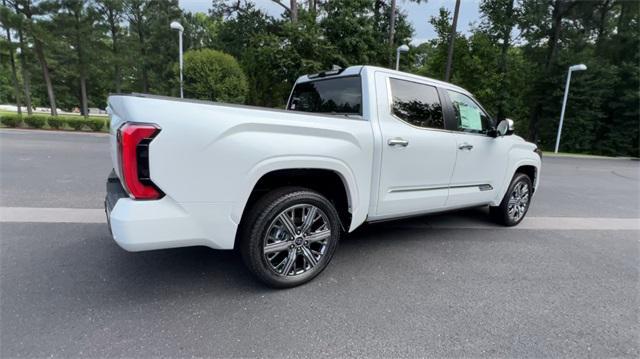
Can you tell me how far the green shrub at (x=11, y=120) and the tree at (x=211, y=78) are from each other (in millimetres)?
10701

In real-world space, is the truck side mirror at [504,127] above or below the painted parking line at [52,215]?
above

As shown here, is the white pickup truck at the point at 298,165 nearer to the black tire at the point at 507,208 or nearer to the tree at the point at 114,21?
the black tire at the point at 507,208

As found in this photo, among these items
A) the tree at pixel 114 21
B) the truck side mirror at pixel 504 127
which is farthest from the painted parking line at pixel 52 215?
the tree at pixel 114 21

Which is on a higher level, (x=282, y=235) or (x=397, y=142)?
(x=397, y=142)

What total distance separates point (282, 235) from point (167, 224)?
2.93 feet

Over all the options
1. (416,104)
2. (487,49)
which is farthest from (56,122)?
(487,49)

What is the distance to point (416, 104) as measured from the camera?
344 cm

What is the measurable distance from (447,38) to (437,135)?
24.4 metres

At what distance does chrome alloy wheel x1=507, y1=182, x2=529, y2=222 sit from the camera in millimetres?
4627

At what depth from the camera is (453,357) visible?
2062 millimetres

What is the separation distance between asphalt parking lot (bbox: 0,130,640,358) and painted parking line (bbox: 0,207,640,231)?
0.05 metres

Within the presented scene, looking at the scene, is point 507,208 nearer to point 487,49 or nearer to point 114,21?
point 487,49

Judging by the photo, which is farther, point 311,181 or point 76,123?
point 76,123

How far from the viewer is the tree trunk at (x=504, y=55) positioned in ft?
77.5
